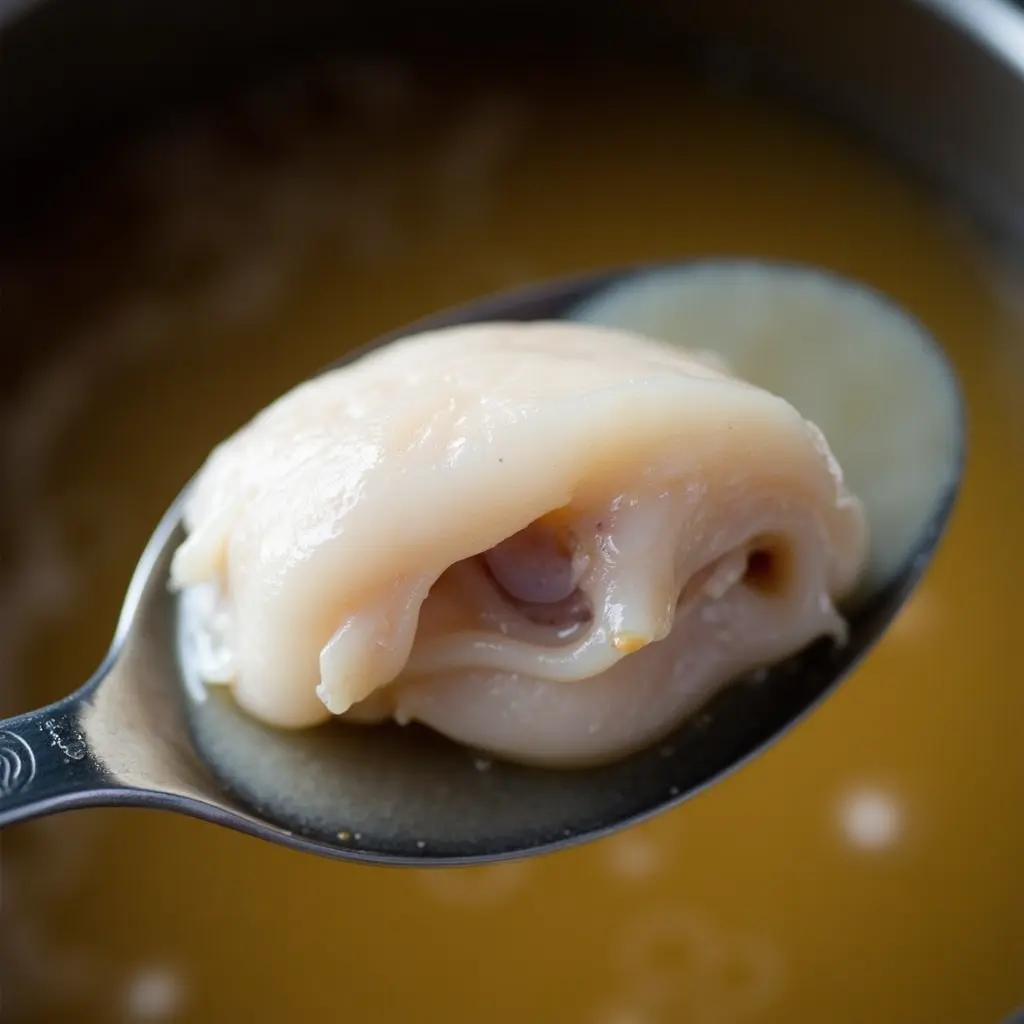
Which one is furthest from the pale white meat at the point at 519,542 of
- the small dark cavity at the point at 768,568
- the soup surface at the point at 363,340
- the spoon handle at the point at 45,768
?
the soup surface at the point at 363,340

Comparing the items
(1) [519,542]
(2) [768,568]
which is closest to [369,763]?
(1) [519,542]

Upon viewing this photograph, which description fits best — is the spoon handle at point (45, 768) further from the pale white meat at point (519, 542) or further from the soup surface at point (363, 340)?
the soup surface at point (363, 340)

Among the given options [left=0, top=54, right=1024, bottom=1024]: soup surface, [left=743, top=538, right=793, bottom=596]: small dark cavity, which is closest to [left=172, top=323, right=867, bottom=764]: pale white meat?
[left=743, top=538, right=793, bottom=596]: small dark cavity

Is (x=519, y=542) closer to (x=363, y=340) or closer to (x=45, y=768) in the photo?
(x=45, y=768)

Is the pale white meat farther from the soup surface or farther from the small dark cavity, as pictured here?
the soup surface

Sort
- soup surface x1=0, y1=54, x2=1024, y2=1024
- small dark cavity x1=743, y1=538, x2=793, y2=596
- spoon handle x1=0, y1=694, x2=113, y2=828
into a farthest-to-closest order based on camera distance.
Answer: soup surface x1=0, y1=54, x2=1024, y2=1024 < small dark cavity x1=743, y1=538, x2=793, y2=596 < spoon handle x1=0, y1=694, x2=113, y2=828

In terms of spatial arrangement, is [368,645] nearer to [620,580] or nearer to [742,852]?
[620,580]
